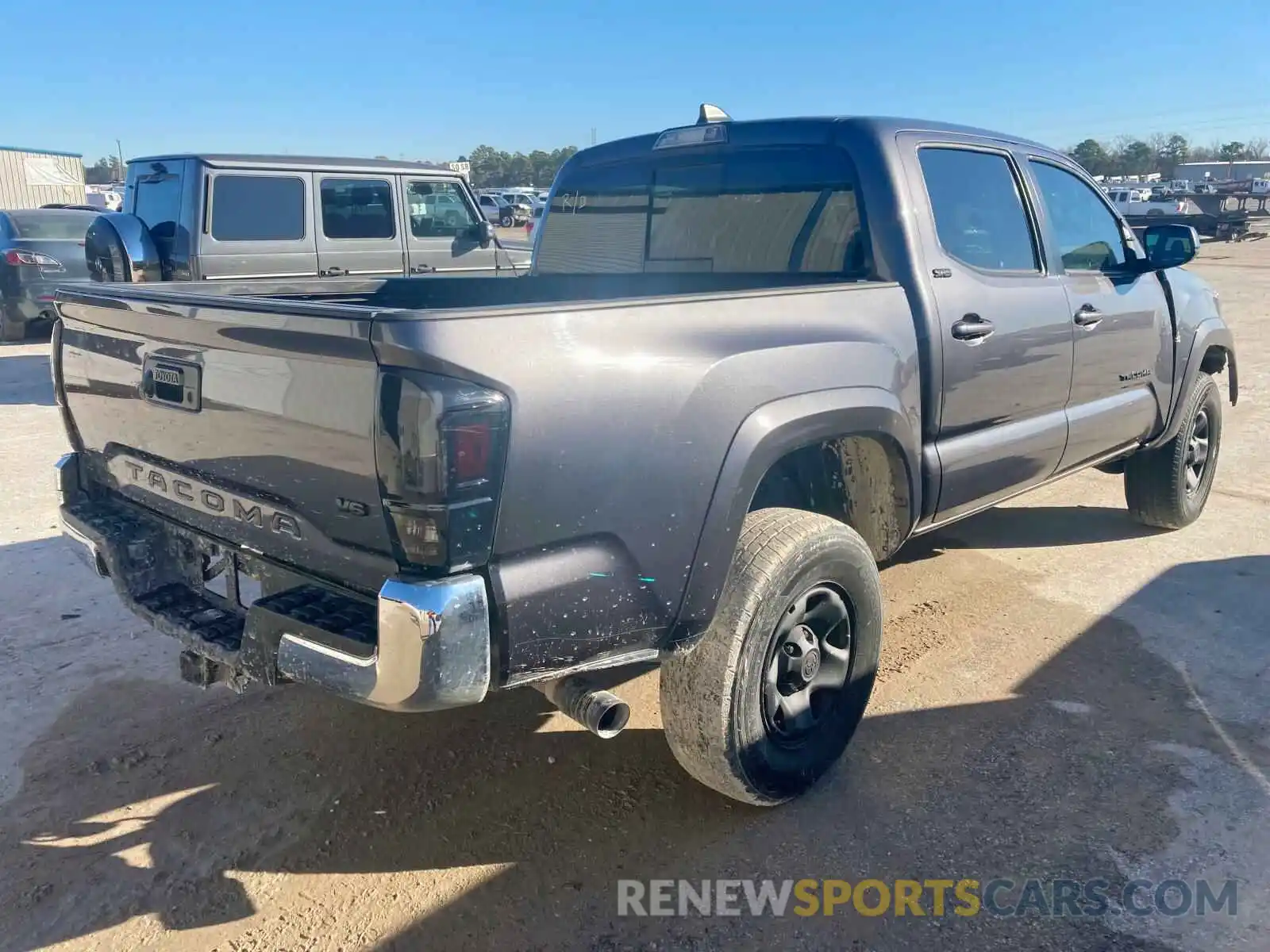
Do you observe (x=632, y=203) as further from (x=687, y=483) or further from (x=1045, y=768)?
(x=1045, y=768)

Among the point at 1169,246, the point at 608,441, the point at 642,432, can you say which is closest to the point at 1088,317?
the point at 1169,246

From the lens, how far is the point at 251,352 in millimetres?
2346

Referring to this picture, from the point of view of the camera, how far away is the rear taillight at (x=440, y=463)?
6.62 ft

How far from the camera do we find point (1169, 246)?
15.2 feet

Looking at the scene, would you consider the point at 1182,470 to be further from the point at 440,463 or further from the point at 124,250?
the point at 124,250

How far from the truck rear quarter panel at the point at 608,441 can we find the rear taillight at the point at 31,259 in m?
11.8

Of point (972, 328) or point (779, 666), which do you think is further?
point (972, 328)

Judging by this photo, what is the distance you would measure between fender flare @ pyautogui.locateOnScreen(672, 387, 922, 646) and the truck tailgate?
0.79 m

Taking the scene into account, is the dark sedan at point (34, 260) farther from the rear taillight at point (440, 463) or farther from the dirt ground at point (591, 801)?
the rear taillight at point (440, 463)

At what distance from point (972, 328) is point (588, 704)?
1944 millimetres

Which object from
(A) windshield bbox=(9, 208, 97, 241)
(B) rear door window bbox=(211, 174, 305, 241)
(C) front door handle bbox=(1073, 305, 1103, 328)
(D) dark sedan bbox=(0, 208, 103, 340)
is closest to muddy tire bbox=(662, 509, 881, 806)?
(C) front door handle bbox=(1073, 305, 1103, 328)

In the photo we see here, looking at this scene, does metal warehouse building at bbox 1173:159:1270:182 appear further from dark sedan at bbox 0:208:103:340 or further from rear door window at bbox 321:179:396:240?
dark sedan at bbox 0:208:103:340

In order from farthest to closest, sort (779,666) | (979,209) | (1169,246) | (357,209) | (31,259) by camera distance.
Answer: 1. (31,259)
2. (357,209)
3. (1169,246)
4. (979,209)
5. (779,666)

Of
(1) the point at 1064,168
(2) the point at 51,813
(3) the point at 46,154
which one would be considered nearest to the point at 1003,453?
(1) the point at 1064,168
